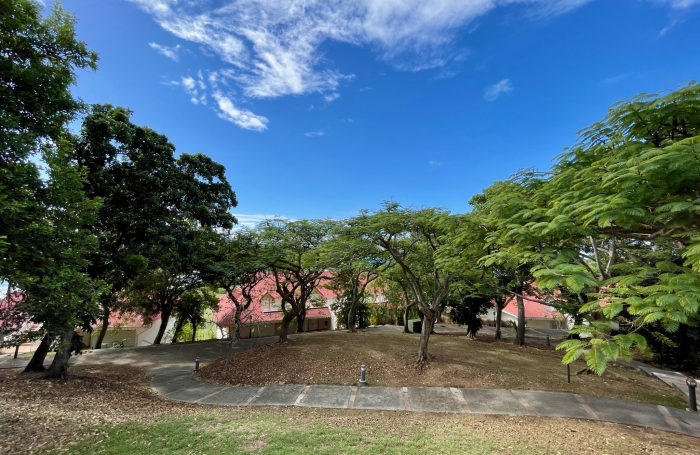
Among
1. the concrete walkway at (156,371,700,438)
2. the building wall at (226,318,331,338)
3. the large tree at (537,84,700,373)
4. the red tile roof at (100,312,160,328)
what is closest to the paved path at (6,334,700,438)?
the concrete walkway at (156,371,700,438)

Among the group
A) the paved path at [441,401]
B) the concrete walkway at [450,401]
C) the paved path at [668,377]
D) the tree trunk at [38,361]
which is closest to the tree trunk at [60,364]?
the tree trunk at [38,361]

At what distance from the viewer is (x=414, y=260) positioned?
12.5 metres

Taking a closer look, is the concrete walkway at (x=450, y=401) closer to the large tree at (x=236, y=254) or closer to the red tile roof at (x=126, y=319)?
the large tree at (x=236, y=254)

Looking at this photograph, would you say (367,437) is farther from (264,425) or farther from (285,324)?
(285,324)

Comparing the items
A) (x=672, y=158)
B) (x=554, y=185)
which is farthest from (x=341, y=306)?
(x=672, y=158)

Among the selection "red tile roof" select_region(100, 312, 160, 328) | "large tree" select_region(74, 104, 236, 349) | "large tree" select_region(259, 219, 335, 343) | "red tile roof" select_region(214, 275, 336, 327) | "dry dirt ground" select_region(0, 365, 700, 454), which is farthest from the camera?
"red tile roof" select_region(100, 312, 160, 328)

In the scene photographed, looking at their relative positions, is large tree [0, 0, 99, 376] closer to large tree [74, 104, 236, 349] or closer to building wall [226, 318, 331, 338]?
large tree [74, 104, 236, 349]

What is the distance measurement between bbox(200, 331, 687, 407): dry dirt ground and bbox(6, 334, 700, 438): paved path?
0.50 m

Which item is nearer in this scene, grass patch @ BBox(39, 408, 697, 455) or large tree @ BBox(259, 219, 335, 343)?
grass patch @ BBox(39, 408, 697, 455)

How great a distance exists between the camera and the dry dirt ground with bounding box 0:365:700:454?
5082 mm

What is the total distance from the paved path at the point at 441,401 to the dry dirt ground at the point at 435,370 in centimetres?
50

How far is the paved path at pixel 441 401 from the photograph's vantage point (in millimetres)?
6609

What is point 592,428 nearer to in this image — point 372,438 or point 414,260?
point 372,438

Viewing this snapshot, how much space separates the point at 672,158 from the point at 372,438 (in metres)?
5.90
